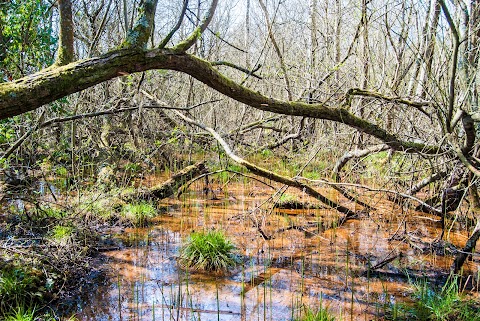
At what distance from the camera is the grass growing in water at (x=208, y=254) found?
4.83 metres

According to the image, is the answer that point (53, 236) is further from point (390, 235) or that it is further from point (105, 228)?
point (390, 235)

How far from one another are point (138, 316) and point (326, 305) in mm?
1837

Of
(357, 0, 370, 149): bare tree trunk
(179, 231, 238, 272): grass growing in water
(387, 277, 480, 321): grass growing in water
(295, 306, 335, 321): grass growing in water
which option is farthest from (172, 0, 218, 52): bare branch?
(357, 0, 370, 149): bare tree trunk

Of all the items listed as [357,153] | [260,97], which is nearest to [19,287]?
[260,97]

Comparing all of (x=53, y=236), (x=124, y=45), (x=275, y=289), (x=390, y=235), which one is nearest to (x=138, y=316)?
(x=275, y=289)

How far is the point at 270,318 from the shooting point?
3.79m

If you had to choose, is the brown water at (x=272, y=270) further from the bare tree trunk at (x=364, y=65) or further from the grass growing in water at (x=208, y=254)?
the bare tree trunk at (x=364, y=65)

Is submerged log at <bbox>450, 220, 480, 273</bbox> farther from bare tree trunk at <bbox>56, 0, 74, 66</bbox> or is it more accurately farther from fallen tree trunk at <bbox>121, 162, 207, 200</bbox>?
fallen tree trunk at <bbox>121, 162, 207, 200</bbox>

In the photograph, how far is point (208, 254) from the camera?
192 inches

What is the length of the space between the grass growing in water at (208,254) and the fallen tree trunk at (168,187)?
2.02 metres

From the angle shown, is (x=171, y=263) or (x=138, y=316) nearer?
(x=138, y=316)

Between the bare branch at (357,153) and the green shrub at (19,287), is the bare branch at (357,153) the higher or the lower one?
the higher one

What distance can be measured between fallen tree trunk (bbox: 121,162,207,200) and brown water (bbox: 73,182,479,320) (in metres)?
0.36

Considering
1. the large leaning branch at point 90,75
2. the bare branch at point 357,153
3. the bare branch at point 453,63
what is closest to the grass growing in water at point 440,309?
the bare branch at point 453,63
